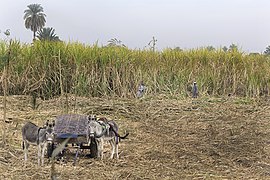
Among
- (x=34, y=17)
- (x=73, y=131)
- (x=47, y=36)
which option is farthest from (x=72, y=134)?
(x=34, y=17)

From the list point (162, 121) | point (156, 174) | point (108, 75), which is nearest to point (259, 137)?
point (162, 121)

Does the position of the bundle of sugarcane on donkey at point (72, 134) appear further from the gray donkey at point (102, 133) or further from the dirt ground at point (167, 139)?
the dirt ground at point (167, 139)

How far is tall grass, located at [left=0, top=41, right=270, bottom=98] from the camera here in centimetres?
1092

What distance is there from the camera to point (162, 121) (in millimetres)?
8250

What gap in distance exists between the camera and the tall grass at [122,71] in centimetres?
1092

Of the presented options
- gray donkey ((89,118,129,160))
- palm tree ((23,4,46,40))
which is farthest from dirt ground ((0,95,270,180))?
palm tree ((23,4,46,40))

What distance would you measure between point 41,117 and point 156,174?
13.3 feet

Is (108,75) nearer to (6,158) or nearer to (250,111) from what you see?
(250,111)

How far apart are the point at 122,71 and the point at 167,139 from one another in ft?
16.6

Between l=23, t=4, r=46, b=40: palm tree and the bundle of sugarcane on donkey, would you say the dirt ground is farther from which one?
l=23, t=4, r=46, b=40: palm tree

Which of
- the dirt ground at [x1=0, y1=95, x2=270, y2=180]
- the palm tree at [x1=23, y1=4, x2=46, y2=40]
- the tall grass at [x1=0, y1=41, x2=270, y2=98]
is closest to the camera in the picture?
the dirt ground at [x1=0, y1=95, x2=270, y2=180]

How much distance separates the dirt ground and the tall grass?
78 centimetres

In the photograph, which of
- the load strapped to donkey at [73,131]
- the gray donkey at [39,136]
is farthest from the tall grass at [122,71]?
the gray donkey at [39,136]

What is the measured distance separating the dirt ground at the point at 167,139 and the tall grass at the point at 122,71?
2.55ft
